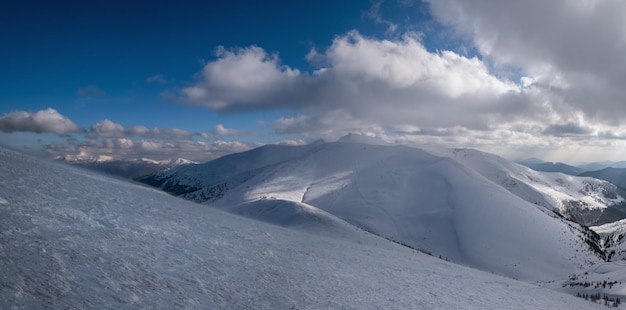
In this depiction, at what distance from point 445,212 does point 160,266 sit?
75292 mm

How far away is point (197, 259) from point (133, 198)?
9.34 metres

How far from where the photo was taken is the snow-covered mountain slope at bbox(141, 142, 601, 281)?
55.2 metres

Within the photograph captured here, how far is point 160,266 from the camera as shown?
9844 millimetres

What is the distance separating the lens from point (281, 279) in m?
11.6

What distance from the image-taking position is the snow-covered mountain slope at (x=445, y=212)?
55156 mm

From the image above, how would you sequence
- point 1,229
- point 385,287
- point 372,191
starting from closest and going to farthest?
1. point 1,229
2. point 385,287
3. point 372,191

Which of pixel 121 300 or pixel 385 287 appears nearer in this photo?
pixel 121 300

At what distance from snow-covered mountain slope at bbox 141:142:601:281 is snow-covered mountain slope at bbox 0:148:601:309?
4183 cm

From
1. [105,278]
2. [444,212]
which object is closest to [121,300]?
[105,278]

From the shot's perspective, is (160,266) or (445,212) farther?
(445,212)

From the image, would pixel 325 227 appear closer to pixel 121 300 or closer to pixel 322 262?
pixel 322 262

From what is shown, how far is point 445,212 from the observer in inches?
3017

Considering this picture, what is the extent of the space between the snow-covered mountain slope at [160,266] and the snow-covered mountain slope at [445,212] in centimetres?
4183

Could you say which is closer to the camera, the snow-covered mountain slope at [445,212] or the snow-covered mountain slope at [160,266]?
the snow-covered mountain slope at [160,266]
